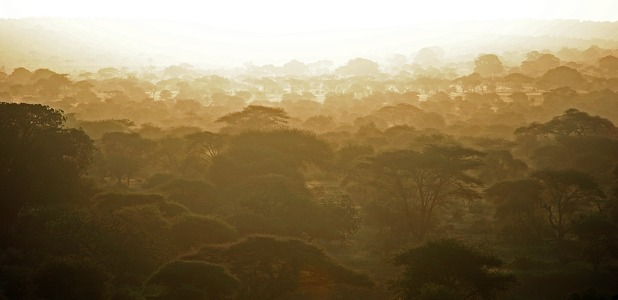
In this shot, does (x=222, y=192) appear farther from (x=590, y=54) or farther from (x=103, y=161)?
(x=590, y=54)

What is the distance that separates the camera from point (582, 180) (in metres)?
32.0

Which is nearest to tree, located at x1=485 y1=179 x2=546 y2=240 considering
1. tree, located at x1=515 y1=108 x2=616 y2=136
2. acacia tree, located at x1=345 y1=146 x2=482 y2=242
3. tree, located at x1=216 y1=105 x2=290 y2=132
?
acacia tree, located at x1=345 y1=146 x2=482 y2=242

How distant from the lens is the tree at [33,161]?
31.6m

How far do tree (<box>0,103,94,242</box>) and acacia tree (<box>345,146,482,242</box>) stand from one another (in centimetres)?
2005

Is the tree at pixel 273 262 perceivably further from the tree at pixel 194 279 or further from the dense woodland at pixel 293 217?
the tree at pixel 194 279

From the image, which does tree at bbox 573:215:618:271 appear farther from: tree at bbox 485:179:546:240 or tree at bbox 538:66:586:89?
tree at bbox 538:66:586:89

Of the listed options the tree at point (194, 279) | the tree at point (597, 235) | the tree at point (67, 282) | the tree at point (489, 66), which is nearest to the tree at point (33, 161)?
the tree at point (67, 282)

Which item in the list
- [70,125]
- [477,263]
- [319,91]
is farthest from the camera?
[319,91]

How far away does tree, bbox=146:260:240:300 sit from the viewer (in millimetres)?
20453

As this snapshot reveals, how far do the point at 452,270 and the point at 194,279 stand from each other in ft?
36.1

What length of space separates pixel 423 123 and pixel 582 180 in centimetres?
4677

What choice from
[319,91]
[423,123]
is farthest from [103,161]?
[319,91]

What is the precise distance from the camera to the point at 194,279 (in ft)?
67.7

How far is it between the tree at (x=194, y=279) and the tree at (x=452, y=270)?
762 cm
